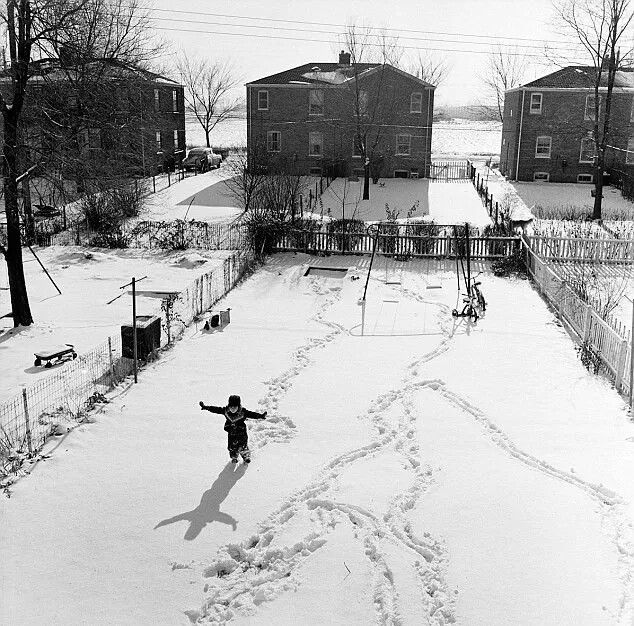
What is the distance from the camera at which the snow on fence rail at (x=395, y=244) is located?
21594 millimetres

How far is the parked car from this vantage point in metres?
47.3

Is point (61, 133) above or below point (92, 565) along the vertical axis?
above

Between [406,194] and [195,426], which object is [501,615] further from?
[406,194]

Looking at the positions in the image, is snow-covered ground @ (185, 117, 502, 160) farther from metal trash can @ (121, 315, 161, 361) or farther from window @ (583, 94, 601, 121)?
metal trash can @ (121, 315, 161, 361)

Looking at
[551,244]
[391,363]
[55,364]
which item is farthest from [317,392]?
[551,244]

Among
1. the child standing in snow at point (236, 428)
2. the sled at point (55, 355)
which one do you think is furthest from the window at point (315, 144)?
the child standing in snow at point (236, 428)

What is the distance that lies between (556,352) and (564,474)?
16.7 feet

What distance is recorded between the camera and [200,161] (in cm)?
4744

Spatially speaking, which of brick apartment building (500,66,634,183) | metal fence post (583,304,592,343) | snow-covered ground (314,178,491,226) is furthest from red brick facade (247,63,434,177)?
metal fence post (583,304,592,343)

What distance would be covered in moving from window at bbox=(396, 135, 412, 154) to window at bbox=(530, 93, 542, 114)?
8.01 metres

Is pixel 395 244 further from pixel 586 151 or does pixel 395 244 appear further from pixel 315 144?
pixel 586 151

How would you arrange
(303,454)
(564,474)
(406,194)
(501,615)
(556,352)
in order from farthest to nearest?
(406,194), (556,352), (303,454), (564,474), (501,615)

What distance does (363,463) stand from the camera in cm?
885

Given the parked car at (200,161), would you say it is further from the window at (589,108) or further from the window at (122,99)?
the window at (589,108)
